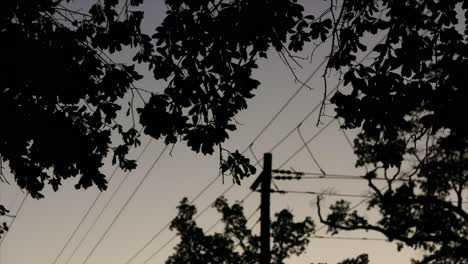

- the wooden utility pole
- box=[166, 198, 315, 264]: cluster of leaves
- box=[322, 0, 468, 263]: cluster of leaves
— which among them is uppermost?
box=[166, 198, 315, 264]: cluster of leaves

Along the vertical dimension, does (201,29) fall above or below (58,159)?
above

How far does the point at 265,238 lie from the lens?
40.4 feet

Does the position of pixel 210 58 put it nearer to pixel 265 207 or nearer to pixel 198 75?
pixel 198 75

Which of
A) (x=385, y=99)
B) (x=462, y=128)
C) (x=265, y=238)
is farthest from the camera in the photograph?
(x=265, y=238)

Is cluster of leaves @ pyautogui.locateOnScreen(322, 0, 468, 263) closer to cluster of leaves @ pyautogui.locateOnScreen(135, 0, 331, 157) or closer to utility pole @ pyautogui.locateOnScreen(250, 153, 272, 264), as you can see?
cluster of leaves @ pyautogui.locateOnScreen(135, 0, 331, 157)

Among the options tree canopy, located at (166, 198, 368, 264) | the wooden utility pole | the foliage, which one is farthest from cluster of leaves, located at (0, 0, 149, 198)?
tree canopy, located at (166, 198, 368, 264)

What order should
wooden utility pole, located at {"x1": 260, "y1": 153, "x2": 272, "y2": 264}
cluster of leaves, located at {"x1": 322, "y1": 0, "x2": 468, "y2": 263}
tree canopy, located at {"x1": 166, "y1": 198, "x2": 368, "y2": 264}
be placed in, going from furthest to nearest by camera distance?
tree canopy, located at {"x1": 166, "y1": 198, "x2": 368, "y2": 264} → wooden utility pole, located at {"x1": 260, "y1": 153, "x2": 272, "y2": 264} → cluster of leaves, located at {"x1": 322, "y1": 0, "x2": 468, "y2": 263}

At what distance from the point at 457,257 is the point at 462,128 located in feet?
45.1

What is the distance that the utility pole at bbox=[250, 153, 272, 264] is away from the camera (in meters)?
12.2

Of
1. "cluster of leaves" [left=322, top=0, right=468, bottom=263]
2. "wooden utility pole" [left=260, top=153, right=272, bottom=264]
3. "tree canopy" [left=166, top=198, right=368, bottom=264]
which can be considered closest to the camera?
"cluster of leaves" [left=322, top=0, right=468, bottom=263]

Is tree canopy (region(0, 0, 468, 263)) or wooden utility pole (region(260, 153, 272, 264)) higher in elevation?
wooden utility pole (region(260, 153, 272, 264))

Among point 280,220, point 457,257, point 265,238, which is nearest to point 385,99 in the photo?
point 265,238

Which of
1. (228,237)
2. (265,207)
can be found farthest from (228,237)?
(265,207)

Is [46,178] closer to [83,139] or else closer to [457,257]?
[83,139]
